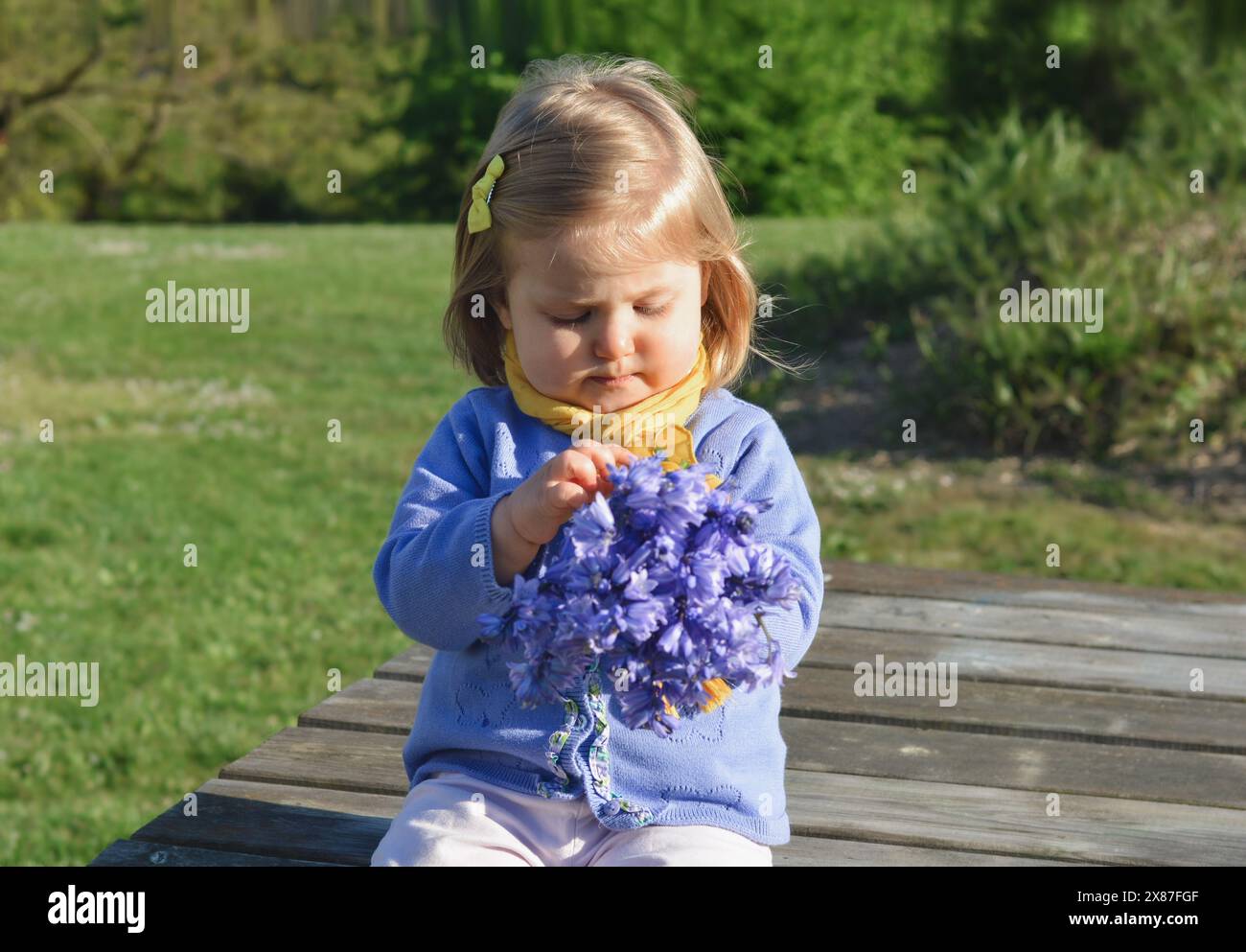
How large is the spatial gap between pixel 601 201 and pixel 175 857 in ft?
4.34

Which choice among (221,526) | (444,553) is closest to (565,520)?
(444,553)

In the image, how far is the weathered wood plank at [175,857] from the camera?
2.50 meters

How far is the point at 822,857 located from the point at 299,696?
2.83 meters

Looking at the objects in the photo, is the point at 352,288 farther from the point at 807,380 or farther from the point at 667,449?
the point at 667,449

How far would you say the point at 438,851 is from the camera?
2227mm

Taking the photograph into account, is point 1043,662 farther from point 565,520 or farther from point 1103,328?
point 1103,328

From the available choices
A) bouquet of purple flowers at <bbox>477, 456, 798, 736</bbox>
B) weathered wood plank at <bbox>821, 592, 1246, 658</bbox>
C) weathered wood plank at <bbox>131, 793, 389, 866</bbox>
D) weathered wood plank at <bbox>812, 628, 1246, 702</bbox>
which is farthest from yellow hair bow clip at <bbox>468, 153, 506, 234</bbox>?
weathered wood plank at <bbox>821, 592, 1246, 658</bbox>

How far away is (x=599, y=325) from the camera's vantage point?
2.31 metres

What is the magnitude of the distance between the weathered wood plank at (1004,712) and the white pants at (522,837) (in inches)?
33.9

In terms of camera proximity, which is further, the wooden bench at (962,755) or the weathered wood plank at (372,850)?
the wooden bench at (962,755)

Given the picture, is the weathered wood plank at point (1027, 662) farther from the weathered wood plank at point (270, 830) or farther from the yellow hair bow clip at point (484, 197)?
the yellow hair bow clip at point (484, 197)

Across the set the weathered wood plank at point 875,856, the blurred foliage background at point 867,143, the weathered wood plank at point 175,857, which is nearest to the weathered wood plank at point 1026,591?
the blurred foliage background at point 867,143

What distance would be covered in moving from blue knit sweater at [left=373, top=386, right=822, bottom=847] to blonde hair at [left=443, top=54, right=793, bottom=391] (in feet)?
0.64

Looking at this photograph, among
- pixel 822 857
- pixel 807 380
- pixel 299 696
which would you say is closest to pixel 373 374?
pixel 807 380
